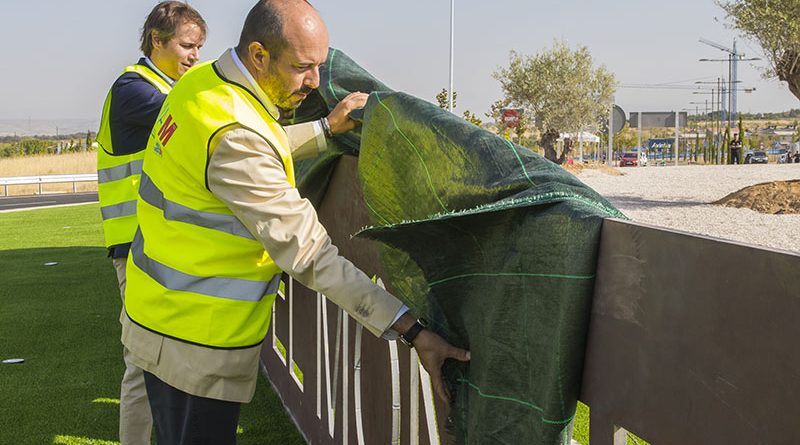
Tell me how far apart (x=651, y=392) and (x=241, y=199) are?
119cm

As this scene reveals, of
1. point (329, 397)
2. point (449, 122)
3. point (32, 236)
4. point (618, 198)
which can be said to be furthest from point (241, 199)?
point (618, 198)

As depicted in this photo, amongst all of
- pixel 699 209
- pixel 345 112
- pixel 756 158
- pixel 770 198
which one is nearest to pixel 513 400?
pixel 345 112

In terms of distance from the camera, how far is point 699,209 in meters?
18.8

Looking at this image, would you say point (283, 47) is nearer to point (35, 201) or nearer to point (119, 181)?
point (119, 181)

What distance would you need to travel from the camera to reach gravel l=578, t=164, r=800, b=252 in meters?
14.7

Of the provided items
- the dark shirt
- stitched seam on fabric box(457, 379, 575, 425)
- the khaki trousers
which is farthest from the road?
stitched seam on fabric box(457, 379, 575, 425)

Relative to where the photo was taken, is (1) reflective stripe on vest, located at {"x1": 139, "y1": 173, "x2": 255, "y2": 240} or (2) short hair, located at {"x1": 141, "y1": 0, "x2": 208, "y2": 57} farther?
(2) short hair, located at {"x1": 141, "y1": 0, "x2": 208, "y2": 57}

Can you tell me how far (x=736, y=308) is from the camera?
1338 millimetres

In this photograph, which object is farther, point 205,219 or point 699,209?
point 699,209

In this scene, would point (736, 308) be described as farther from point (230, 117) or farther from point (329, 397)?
point (329, 397)

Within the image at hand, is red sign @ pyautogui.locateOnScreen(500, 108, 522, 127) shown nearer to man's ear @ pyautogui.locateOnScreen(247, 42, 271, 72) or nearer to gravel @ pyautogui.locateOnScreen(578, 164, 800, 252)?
gravel @ pyautogui.locateOnScreen(578, 164, 800, 252)

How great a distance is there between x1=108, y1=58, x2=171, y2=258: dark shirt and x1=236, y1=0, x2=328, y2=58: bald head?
1.58 metres

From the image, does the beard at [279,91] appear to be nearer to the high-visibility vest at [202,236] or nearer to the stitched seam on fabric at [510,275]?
the high-visibility vest at [202,236]

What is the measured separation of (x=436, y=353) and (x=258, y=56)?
3.19 ft
